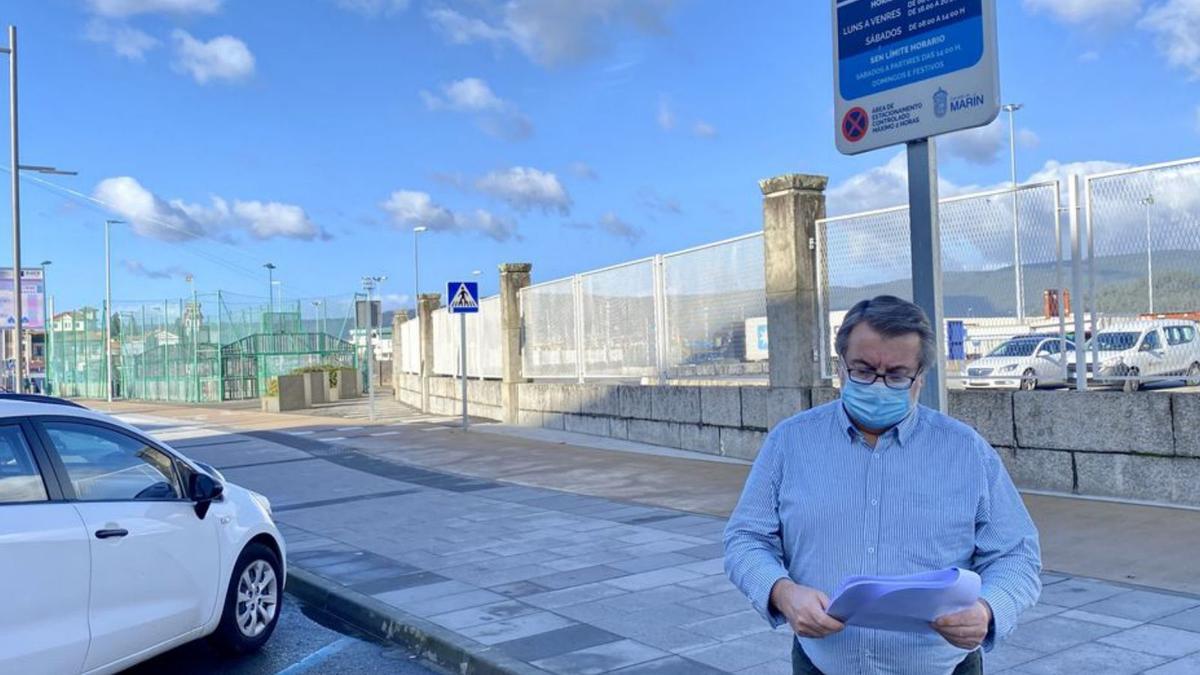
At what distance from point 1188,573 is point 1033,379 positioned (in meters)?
3.16

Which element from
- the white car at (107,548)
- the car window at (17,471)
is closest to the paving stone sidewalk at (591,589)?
the white car at (107,548)

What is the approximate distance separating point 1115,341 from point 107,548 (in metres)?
7.86

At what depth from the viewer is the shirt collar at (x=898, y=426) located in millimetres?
2549

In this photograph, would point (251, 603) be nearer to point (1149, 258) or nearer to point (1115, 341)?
point (1115, 341)

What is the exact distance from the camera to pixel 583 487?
11.7 m

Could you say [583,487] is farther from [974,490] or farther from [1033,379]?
[974,490]

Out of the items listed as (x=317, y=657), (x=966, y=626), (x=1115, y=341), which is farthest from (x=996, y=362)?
(x=966, y=626)

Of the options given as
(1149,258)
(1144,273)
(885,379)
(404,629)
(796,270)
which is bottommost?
(404,629)

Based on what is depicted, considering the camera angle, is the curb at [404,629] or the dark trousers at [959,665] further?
the curb at [404,629]

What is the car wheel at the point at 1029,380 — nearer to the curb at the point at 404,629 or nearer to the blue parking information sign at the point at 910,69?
the blue parking information sign at the point at 910,69

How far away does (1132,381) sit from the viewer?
876cm

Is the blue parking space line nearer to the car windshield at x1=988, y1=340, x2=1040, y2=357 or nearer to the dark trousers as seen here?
the dark trousers

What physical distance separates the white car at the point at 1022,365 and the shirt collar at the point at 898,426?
7.37m

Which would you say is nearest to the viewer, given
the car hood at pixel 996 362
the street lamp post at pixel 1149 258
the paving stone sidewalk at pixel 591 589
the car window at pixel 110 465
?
the car window at pixel 110 465
